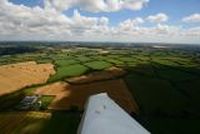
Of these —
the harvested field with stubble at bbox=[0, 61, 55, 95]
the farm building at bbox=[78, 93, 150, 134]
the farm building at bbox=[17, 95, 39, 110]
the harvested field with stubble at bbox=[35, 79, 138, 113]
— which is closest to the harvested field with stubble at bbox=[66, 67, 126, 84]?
the harvested field with stubble at bbox=[35, 79, 138, 113]

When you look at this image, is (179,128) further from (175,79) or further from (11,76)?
(11,76)

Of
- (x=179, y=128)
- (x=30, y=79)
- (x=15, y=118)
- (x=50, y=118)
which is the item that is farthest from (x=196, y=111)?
(x=30, y=79)

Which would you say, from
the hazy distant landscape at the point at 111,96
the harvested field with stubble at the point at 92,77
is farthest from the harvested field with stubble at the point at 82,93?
the harvested field with stubble at the point at 92,77

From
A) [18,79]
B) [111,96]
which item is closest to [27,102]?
[111,96]

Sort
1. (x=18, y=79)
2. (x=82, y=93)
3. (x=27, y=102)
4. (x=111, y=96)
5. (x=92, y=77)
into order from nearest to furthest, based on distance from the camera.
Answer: (x=27, y=102) → (x=111, y=96) → (x=82, y=93) → (x=92, y=77) → (x=18, y=79)

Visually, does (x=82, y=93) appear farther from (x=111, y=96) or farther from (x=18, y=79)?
(x=18, y=79)

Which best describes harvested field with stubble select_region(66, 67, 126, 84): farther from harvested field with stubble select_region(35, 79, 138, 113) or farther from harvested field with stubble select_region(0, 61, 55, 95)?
harvested field with stubble select_region(0, 61, 55, 95)

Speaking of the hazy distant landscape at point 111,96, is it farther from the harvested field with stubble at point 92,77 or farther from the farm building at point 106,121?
the farm building at point 106,121
